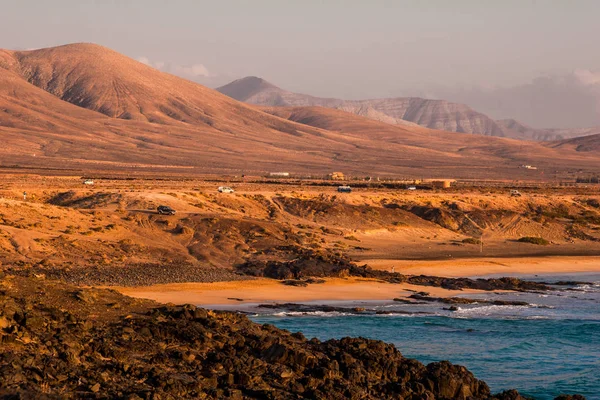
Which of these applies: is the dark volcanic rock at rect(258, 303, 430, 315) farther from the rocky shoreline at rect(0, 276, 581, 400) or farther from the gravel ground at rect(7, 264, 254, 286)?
the rocky shoreline at rect(0, 276, 581, 400)

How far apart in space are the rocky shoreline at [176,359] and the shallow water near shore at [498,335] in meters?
6.55

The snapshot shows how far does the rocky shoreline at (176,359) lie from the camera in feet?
59.7

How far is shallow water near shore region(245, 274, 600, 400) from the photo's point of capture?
30.4 meters

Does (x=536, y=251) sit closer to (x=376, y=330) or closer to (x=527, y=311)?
(x=527, y=311)

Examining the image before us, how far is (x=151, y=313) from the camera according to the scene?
25375 millimetres

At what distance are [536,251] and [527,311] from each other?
94.6 feet

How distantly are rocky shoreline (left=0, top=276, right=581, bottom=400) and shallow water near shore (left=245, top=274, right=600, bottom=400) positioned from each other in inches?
258

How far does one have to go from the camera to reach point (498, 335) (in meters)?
37.0

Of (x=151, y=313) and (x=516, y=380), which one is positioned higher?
(x=151, y=313)

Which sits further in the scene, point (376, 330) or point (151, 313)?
point (376, 330)

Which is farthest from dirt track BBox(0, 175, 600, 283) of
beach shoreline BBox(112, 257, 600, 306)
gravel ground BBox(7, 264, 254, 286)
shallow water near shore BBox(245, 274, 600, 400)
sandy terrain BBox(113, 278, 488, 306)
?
shallow water near shore BBox(245, 274, 600, 400)

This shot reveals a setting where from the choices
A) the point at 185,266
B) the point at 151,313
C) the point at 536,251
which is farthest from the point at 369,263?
the point at 151,313

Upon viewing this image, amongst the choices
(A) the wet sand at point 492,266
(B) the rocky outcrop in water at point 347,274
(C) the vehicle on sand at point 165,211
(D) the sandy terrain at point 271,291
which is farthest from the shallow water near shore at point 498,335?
(C) the vehicle on sand at point 165,211

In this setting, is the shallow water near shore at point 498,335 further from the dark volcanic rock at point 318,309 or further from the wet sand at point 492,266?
the wet sand at point 492,266
